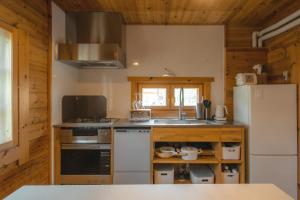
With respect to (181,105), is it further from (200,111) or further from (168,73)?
(168,73)

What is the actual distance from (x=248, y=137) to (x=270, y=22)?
5.32ft

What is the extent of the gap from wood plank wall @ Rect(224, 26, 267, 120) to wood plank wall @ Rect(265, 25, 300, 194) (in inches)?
7.1

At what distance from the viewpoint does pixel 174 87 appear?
12.0 ft

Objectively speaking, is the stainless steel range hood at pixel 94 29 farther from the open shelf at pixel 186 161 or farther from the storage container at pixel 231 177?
the storage container at pixel 231 177

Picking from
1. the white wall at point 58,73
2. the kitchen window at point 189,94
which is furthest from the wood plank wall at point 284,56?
the white wall at point 58,73

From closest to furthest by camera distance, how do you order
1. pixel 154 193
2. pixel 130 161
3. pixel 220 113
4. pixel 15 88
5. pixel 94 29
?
pixel 154 193 < pixel 15 88 < pixel 130 161 < pixel 94 29 < pixel 220 113

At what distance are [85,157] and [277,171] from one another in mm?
2218

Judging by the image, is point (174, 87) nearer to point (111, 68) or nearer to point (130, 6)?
point (111, 68)

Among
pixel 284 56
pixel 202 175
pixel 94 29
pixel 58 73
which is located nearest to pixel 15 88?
pixel 58 73

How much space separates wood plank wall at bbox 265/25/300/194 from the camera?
2734 millimetres

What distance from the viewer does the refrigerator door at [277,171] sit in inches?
108

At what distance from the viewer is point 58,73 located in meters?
2.90

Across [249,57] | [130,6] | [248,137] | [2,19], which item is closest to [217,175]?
[248,137]

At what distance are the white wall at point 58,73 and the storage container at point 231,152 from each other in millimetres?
2048
